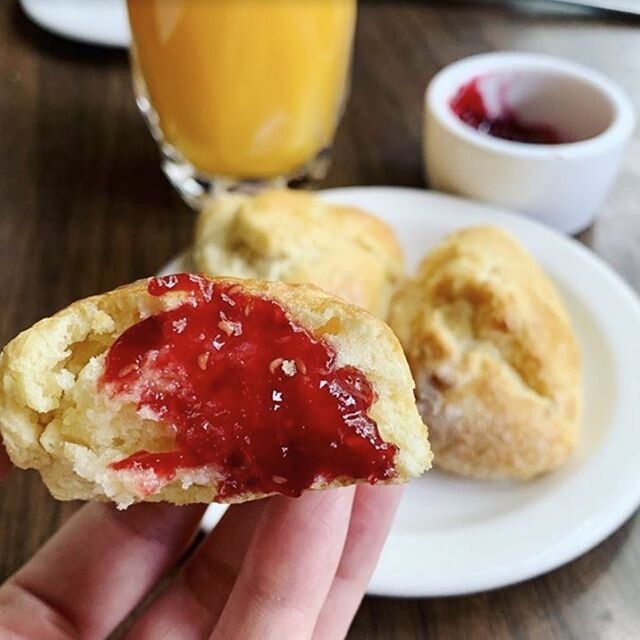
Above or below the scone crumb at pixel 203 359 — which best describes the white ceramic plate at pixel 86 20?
below

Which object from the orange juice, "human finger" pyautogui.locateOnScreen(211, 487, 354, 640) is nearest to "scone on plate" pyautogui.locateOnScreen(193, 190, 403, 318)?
the orange juice

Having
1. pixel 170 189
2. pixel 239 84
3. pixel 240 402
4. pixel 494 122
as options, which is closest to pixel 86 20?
pixel 170 189

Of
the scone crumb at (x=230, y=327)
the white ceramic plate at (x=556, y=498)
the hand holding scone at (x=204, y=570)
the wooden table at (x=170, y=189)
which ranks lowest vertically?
the wooden table at (x=170, y=189)

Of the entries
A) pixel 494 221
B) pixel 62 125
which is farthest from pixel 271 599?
pixel 62 125

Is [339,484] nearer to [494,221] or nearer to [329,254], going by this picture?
[329,254]

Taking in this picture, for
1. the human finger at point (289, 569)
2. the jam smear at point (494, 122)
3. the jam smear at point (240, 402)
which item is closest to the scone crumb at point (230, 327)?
the jam smear at point (240, 402)

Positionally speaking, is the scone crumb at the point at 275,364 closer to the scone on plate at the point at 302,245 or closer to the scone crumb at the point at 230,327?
the scone crumb at the point at 230,327

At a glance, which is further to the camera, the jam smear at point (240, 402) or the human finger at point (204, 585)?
the human finger at point (204, 585)
